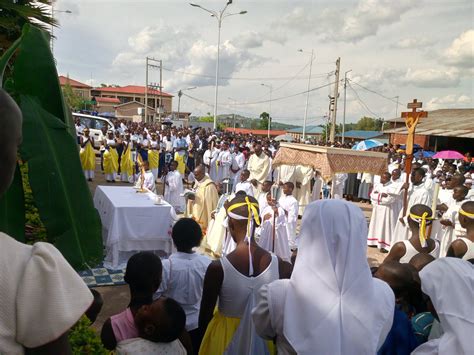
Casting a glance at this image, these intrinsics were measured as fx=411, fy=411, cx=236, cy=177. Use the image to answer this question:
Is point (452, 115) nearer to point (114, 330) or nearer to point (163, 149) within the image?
point (163, 149)

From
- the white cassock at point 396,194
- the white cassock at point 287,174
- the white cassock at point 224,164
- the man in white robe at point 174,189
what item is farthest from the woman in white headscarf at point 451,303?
the white cassock at point 224,164

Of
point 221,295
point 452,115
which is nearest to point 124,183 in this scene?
point 221,295

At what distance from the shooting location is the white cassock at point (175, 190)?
10602mm

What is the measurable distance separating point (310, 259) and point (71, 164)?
111 cm

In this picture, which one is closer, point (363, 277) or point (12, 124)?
point (12, 124)

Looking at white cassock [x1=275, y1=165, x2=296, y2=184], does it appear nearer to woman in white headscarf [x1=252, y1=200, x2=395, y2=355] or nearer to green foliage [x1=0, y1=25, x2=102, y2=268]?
woman in white headscarf [x1=252, y1=200, x2=395, y2=355]

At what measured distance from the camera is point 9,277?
0.88 metres

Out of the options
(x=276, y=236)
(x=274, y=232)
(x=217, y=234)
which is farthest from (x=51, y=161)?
(x=276, y=236)

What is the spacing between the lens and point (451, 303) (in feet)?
5.98

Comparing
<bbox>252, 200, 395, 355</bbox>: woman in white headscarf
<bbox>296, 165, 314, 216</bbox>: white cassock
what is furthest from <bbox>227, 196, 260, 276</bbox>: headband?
<bbox>296, 165, 314, 216</bbox>: white cassock

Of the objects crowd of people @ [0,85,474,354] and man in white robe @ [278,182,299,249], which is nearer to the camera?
crowd of people @ [0,85,474,354]

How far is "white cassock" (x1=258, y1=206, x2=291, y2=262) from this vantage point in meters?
7.36

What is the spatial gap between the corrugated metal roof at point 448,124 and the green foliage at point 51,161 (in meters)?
22.6

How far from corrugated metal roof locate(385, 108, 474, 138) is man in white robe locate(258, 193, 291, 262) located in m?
17.2
